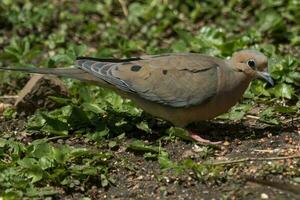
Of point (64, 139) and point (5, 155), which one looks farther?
point (64, 139)

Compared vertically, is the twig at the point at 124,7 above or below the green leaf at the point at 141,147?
above

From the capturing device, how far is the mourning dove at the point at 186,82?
5.35 metres

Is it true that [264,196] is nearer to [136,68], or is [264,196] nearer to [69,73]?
[136,68]

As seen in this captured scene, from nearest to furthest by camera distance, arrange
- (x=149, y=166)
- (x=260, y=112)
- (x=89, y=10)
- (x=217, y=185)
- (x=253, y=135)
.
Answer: (x=217, y=185), (x=149, y=166), (x=253, y=135), (x=260, y=112), (x=89, y=10)

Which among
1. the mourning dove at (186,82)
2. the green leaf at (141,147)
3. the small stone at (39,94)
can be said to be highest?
the mourning dove at (186,82)

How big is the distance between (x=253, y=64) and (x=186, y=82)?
510mm

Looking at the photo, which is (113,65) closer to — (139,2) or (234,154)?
(234,154)

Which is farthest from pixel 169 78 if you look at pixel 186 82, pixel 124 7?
pixel 124 7

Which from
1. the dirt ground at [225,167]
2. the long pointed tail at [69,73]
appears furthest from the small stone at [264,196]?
the long pointed tail at [69,73]

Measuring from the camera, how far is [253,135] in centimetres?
554

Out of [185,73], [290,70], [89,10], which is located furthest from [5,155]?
[89,10]

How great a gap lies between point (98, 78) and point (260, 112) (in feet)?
4.49

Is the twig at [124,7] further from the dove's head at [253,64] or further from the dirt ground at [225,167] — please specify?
the dove's head at [253,64]

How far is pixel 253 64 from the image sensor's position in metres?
5.39
